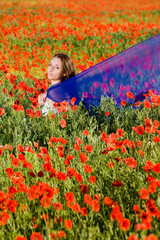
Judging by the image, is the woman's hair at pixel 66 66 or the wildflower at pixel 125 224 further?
the woman's hair at pixel 66 66

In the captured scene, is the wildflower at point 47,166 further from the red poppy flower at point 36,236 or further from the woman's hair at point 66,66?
the woman's hair at point 66,66

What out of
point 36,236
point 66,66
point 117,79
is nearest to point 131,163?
point 36,236

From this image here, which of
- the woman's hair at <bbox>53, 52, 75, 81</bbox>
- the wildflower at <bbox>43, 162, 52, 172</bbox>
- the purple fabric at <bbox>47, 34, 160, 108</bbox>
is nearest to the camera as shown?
the wildflower at <bbox>43, 162, 52, 172</bbox>

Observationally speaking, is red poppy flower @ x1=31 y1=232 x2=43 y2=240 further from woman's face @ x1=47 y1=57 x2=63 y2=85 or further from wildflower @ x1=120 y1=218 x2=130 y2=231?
woman's face @ x1=47 y1=57 x2=63 y2=85

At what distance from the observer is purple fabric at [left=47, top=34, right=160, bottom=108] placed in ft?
12.0

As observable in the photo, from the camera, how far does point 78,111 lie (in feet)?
10.8

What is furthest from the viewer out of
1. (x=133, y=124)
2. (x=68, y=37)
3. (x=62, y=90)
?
(x=68, y=37)

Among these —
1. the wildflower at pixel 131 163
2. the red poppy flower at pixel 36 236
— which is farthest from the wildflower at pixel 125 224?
the wildflower at pixel 131 163

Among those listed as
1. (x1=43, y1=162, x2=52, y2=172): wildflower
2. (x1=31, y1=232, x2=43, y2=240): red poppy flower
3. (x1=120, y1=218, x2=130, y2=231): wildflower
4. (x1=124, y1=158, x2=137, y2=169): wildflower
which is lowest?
(x1=120, y1=218, x2=130, y2=231): wildflower

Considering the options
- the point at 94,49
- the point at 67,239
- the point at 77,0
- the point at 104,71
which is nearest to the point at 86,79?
the point at 104,71

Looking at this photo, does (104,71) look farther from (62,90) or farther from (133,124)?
(133,124)

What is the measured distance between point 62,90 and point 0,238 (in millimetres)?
2282

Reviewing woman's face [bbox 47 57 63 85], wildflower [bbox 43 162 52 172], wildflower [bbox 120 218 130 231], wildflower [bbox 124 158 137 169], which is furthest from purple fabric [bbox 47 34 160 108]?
wildflower [bbox 120 218 130 231]

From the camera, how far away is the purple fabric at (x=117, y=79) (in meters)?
3.67
